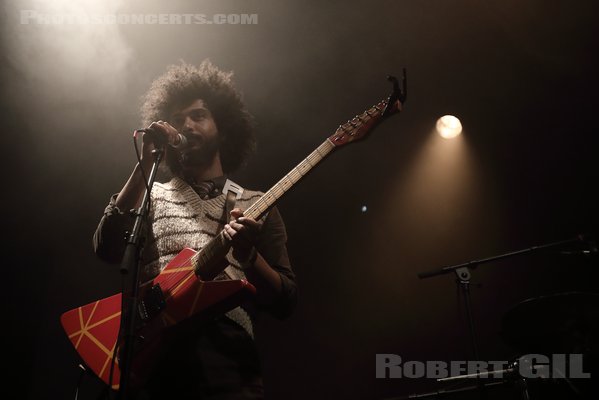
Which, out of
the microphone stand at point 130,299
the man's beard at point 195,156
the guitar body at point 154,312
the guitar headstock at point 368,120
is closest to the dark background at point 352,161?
the man's beard at point 195,156

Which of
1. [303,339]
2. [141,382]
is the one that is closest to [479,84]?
[303,339]

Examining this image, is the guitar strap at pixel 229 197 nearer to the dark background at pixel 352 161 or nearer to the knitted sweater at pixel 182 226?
the knitted sweater at pixel 182 226

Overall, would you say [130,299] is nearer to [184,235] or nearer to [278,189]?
[184,235]

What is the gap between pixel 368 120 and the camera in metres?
2.63

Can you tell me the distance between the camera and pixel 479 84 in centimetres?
432

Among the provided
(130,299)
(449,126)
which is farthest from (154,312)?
(449,126)

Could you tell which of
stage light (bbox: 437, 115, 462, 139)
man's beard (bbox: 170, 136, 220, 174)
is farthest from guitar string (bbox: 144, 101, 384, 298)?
stage light (bbox: 437, 115, 462, 139)

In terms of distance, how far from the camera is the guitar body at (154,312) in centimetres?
190

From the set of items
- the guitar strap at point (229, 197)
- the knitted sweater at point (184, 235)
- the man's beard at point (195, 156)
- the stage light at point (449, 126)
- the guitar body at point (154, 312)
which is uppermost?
the stage light at point (449, 126)

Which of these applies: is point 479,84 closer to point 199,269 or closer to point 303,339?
point 303,339

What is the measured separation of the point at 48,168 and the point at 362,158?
2464mm

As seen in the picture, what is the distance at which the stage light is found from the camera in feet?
14.5

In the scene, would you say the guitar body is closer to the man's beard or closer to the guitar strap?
the guitar strap

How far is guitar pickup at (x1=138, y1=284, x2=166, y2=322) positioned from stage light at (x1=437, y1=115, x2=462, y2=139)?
315 centimetres
